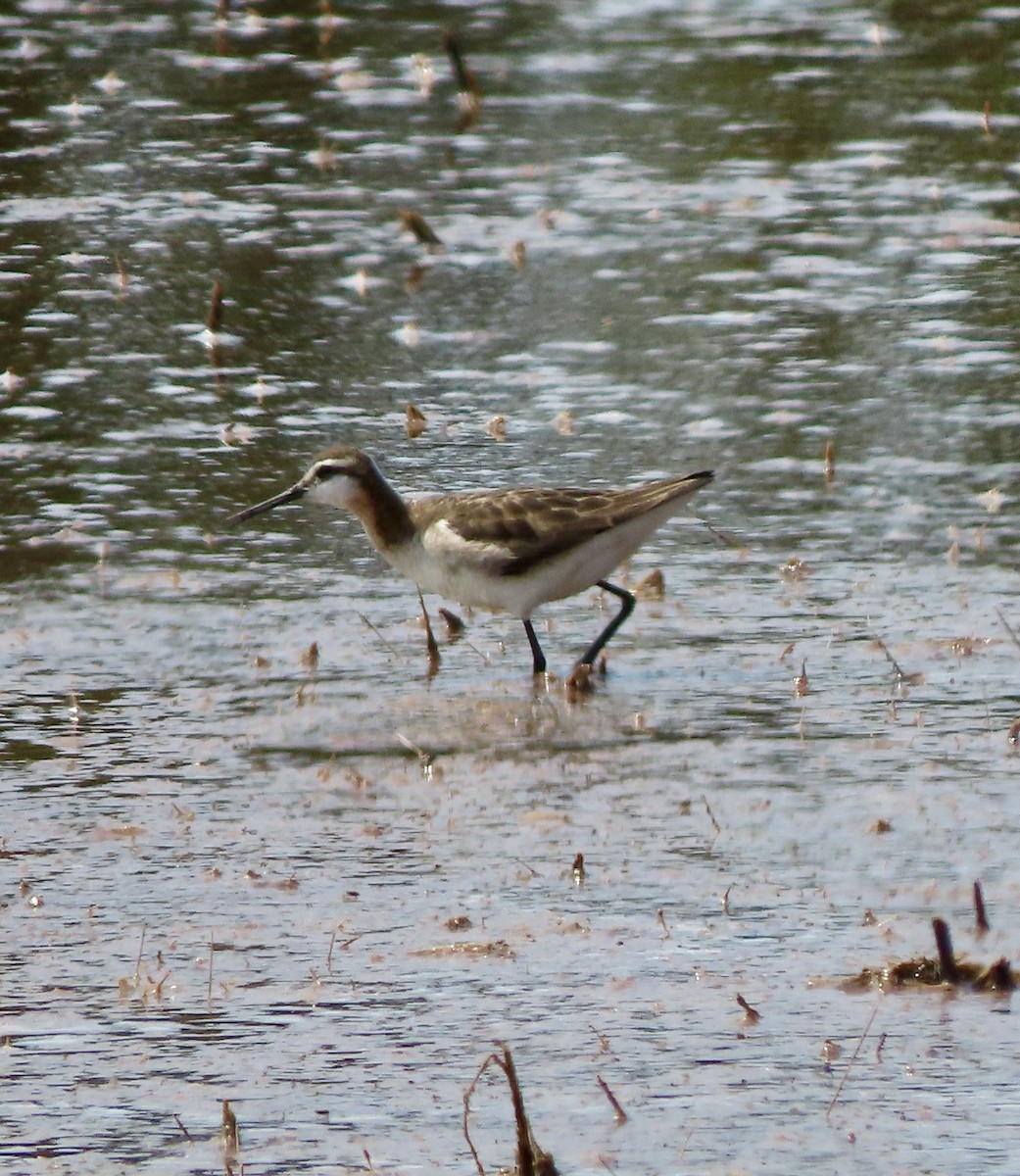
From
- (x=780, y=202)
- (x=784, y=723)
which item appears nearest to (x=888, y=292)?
(x=780, y=202)

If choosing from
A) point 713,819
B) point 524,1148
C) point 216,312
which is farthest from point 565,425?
point 524,1148

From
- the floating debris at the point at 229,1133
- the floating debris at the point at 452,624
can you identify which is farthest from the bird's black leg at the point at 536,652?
the floating debris at the point at 229,1133

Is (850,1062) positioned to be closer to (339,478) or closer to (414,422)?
(339,478)

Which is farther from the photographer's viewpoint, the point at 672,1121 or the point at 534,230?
the point at 534,230

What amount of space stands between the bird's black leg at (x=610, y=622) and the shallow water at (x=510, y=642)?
16 centimetres

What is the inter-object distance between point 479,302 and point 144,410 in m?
2.64

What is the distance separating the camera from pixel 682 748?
27.8 ft

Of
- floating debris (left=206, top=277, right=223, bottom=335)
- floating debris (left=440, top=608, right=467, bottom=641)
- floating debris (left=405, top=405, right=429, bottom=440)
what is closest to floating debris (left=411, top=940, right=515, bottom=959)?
floating debris (left=440, top=608, right=467, bottom=641)

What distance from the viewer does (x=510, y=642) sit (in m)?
10.0

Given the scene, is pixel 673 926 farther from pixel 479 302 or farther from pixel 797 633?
pixel 479 302

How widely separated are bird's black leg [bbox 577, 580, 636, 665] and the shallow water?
0.16 metres

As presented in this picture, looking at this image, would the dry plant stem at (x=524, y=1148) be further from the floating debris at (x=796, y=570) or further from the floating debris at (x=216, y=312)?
the floating debris at (x=216, y=312)

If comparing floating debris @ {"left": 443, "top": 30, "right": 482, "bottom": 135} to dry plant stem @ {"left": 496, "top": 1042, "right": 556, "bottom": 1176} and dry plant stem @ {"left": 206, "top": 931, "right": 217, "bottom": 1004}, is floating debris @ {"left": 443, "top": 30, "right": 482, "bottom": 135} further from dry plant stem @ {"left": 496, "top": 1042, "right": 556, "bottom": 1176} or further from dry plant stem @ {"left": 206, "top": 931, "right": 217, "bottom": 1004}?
dry plant stem @ {"left": 496, "top": 1042, "right": 556, "bottom": 1176}

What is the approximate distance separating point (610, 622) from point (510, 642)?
549mm
